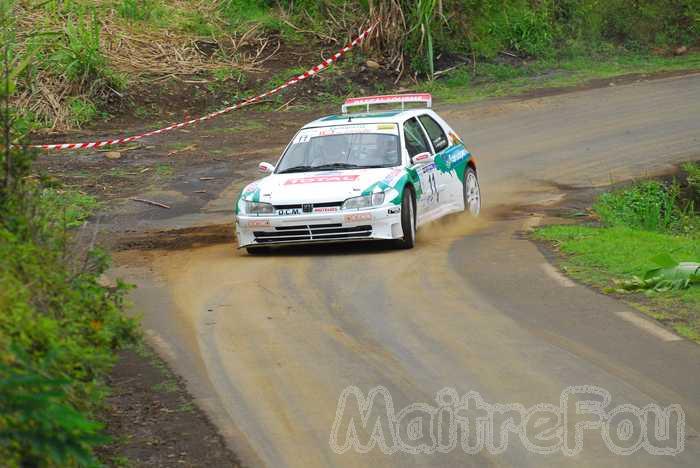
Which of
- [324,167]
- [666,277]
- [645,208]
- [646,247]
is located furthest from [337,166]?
[645,208]

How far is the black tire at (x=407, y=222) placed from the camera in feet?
43.9

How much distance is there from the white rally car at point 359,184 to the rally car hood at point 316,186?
1 centimetres

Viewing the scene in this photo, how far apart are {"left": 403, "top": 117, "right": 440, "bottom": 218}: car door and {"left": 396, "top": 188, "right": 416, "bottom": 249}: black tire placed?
40 cm

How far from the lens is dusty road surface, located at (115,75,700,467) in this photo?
22.9ft

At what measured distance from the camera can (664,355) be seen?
8578mm

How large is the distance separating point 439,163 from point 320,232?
8.26 feet

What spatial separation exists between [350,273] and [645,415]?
5.25m

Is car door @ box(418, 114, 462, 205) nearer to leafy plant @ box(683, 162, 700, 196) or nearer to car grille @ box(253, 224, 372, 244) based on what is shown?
car grille @ box(253, 224, 372, 244)

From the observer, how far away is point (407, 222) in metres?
13.4

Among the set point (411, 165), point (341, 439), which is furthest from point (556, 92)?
point (341, 439)

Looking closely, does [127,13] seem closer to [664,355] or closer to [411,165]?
[411,165]

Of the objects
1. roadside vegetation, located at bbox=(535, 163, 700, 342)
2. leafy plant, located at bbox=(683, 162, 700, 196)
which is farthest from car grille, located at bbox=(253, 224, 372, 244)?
leafy plant, located at bbox=(683, 162, 700, 196)

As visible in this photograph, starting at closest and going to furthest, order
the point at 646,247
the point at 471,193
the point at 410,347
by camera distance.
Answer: the point at 410,347 < the point at 646,247 < the point at 471,193

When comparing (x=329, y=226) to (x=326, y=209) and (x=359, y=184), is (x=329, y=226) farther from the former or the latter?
(x=359, y=184)
